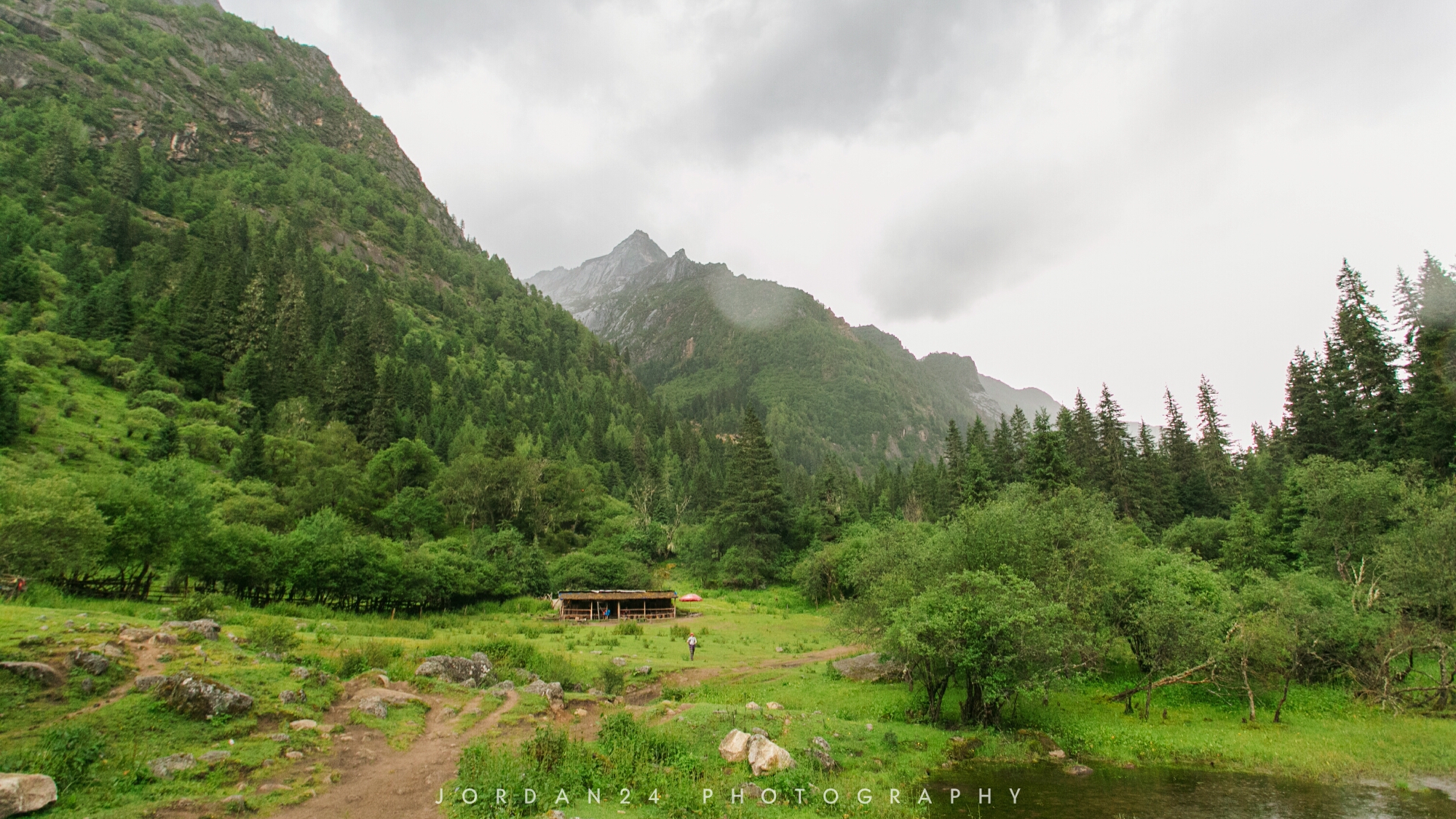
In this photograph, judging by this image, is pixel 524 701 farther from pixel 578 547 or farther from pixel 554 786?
pixel 578 547

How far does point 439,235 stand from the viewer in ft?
584

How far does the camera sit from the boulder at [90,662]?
51.7 ft

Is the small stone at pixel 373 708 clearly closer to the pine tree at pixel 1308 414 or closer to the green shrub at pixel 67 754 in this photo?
the green shrub at pixel 67 754

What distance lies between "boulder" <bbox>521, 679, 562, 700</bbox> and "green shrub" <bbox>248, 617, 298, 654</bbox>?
30.7 feet

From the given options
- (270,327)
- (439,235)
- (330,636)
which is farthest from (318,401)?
(439,235)

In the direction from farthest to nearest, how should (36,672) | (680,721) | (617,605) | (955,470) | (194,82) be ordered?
(194,82) → (955,470) → (617,605) → (680,721) → (36,672)

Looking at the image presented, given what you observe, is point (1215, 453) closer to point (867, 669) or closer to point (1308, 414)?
point (1308, 414)

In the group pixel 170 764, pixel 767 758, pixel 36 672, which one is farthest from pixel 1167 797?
pixel 36 672

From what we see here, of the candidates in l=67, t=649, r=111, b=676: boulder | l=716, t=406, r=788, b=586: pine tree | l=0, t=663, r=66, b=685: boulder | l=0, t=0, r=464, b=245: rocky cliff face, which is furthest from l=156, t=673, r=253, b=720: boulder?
l=0, t=0, r=464, b=245: rocky cliff face

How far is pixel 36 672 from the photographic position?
48.1 feet

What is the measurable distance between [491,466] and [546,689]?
2066 inches

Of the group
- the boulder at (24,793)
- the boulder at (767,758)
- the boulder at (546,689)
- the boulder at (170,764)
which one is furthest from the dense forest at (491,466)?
the boulder at (24,793)

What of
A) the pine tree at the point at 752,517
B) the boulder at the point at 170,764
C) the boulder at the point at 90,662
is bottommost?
the boulder at the point at 170,764

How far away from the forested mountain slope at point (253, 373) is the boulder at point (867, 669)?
3101 cm
